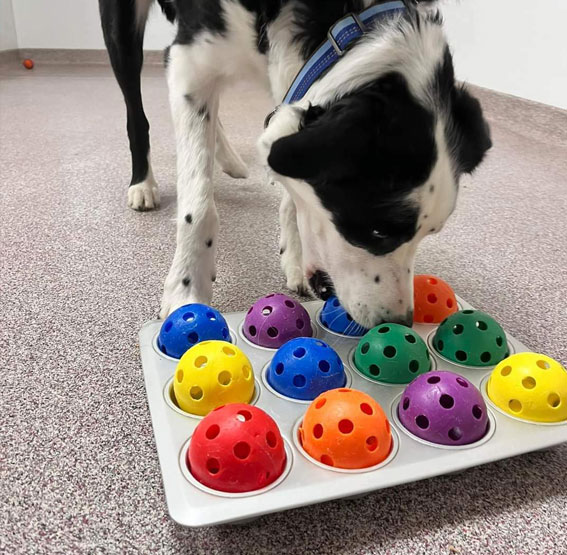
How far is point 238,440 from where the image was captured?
71 cm

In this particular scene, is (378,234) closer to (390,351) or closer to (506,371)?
(390,351)

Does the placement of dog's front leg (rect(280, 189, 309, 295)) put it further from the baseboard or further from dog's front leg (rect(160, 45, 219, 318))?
the baseboard

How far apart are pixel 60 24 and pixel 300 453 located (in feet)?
15.4

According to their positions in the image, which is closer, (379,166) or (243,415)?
(243,415)

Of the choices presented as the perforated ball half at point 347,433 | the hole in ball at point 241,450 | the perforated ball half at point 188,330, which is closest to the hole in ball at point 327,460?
the perforated ball half at point 347,433

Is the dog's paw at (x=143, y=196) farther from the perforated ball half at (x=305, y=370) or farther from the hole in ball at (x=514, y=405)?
the hole in ball at (x=514, y=405)

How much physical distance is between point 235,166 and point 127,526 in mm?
1554

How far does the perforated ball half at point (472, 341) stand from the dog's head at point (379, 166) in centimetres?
8

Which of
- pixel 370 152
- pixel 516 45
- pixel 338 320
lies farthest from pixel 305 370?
pixel 516 45

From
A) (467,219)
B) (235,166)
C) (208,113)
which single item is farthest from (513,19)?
(208,113)

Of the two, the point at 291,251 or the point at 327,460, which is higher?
the point at 327,460

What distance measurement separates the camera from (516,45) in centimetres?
289

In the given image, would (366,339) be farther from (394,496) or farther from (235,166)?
(235,166)

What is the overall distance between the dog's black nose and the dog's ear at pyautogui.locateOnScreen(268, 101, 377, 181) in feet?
0.94
